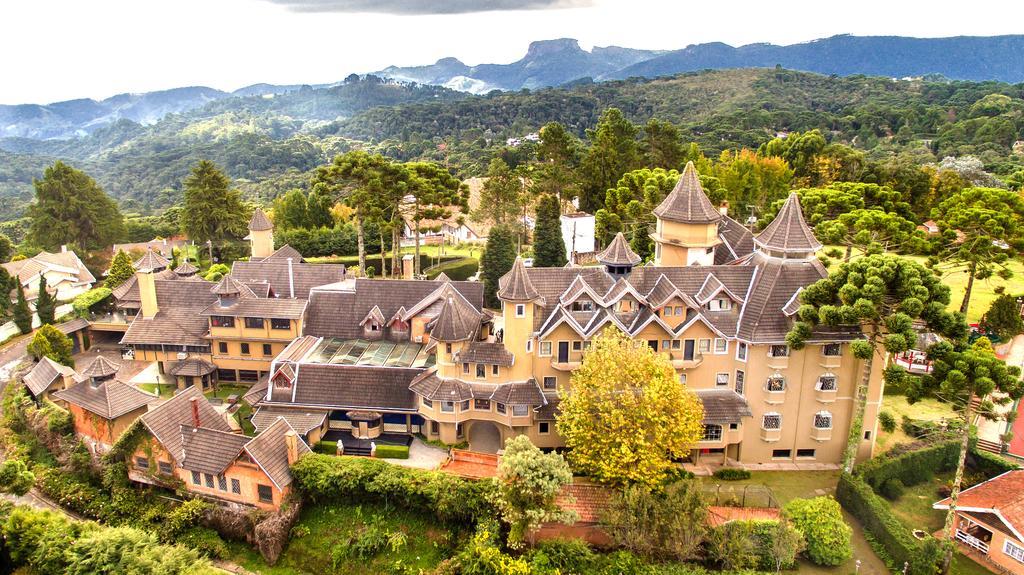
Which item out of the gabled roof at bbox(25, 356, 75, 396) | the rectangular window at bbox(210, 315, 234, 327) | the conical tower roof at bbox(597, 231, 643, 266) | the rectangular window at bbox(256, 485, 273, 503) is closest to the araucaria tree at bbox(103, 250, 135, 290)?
the gabled roof at bbox(25, 356, 75, 396)

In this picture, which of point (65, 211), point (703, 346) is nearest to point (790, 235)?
point (703, 346)

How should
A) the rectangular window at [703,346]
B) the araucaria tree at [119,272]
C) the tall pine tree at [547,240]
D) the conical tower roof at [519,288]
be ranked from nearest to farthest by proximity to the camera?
the conical tower roof at [519,288] → the rectangular window at [703,346] → the araucaria tree at [119,272] → the tall pine tree at [547,240]

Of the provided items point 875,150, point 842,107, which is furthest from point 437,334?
point 842,107

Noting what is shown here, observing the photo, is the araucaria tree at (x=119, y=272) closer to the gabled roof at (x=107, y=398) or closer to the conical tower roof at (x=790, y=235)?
the gabled roof at (x=107, y=398)

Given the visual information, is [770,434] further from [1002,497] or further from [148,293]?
[148,293]

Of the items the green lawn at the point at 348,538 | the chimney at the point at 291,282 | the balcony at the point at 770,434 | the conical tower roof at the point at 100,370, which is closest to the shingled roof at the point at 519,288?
the green lawn at the point at 348,538

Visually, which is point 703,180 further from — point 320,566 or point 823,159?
point 320,566
